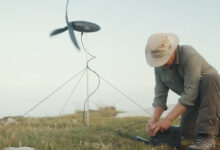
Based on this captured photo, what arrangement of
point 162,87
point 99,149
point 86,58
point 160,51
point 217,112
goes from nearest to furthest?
point 99,149 < point 160,51 < point 217,112 < point 162,87 < point 86,58

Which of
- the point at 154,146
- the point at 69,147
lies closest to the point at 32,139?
the point at 69,147

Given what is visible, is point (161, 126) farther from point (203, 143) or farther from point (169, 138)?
point (203, 143)

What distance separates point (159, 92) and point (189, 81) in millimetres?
924

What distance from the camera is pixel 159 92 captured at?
19.5 ft

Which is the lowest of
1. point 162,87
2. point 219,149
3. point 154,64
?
point 219,149

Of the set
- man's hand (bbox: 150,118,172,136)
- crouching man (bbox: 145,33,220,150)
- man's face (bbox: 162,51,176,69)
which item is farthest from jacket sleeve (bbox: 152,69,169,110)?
man's hand (bbox: 150,118,172,136)

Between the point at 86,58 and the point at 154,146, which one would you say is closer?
the point at 154,146

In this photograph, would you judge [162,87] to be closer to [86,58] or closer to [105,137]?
[105,137]

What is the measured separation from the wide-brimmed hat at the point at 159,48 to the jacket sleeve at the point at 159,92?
0.92 m

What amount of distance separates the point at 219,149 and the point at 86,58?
3.72m

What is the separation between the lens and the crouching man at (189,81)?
5.02m

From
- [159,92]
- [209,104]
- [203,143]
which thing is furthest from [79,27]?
[203,143]

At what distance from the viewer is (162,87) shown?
5965 millimetres

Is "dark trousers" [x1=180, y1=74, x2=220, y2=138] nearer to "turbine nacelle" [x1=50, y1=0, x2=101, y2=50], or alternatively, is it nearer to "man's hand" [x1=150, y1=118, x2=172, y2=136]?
"man's hand" [x1=150, y1=118, x2=172, y2=136]
